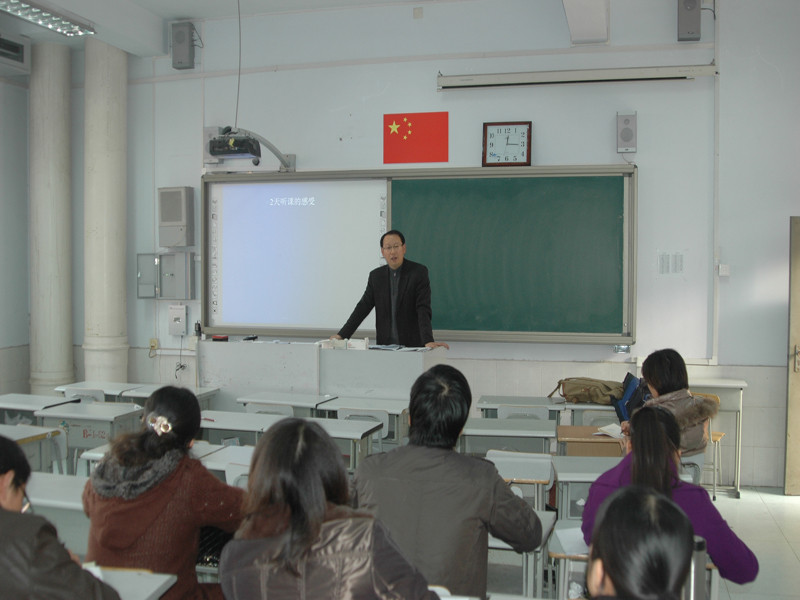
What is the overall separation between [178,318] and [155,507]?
16.6ft

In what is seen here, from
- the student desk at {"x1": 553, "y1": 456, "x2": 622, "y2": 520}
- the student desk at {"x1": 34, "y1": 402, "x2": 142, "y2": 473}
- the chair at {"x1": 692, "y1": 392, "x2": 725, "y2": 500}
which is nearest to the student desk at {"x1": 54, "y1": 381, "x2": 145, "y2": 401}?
the student desk at {"x1": 34, "y1": 402, "x2": 142, "y2": 473}

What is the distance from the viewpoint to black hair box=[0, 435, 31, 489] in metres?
1.53

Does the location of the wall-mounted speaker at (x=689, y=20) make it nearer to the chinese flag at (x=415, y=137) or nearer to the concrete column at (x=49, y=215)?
the chinese flag at (x=415, y=137)

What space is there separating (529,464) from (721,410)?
9.90 ft

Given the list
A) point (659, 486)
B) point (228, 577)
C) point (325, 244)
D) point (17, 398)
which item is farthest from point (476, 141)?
point (228, 577)

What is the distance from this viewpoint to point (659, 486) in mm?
1955

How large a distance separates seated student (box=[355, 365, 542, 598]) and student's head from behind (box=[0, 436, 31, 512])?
821 millimetres

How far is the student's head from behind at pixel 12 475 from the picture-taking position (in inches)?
59.9

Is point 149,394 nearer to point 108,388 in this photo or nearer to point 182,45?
point 108,388

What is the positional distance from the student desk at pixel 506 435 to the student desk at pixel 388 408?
48cm

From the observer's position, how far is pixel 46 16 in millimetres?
5074

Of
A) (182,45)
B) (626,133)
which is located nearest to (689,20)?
(626,133)

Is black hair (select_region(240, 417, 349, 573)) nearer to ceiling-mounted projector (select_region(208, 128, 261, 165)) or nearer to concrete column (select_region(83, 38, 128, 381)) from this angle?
ceiling-mounted projector (select_region(208, 128, 261, 165))

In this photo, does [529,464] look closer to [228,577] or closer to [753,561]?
[753,561]
